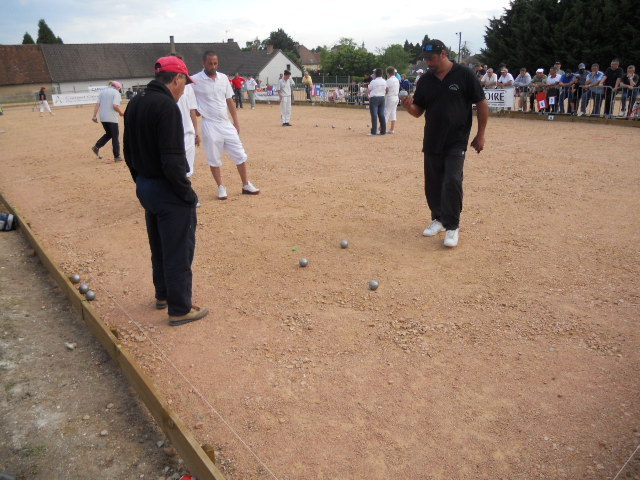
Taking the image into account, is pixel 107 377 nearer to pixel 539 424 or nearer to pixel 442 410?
pixel 442 410

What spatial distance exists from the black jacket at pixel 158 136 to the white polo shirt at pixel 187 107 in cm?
321

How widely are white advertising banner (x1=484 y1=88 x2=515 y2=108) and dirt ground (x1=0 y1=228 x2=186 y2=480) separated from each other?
18539 mm

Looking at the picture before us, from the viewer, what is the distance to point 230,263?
580 cm

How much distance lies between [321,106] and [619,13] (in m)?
16.6

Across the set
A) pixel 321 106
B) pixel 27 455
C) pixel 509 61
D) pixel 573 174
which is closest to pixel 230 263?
pixel 27 455

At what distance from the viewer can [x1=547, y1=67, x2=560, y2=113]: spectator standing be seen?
17.5 metres

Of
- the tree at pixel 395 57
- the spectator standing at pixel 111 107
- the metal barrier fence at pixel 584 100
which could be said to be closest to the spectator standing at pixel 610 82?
the metal barrier fence at pixel 584 100

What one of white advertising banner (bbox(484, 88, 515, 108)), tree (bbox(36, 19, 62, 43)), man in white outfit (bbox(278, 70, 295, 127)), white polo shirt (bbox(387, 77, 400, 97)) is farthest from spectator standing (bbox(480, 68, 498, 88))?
tree (bbox(36, 19, 62, 43))

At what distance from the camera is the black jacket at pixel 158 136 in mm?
3707

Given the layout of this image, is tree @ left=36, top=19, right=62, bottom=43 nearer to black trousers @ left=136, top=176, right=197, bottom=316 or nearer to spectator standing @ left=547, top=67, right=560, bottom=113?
spectator standing @ left=547, top=67, right=560, bottom=113

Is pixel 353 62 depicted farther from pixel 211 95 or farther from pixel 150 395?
pixel 150 395

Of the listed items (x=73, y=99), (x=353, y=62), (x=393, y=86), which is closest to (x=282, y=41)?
(x=353, y=62)

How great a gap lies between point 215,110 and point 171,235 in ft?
13.4

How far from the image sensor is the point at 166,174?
3799 millimetres
